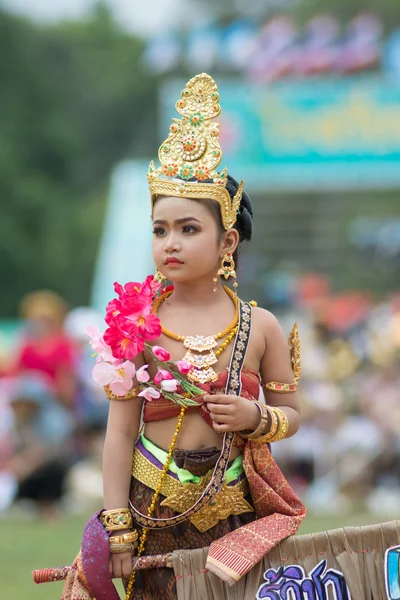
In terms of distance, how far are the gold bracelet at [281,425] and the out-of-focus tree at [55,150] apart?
96.1 ft

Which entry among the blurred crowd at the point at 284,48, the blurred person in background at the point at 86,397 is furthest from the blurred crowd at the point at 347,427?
the blurred crowd at the point at 284,48

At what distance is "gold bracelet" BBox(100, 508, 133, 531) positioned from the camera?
359cm

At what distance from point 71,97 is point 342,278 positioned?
20458 mm

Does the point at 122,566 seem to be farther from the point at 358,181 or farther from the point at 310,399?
the point at 358,181

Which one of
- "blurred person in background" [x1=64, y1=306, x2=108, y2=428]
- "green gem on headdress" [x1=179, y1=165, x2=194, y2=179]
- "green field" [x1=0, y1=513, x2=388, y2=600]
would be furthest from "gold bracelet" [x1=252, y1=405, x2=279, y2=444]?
"blurred person in background" [x1=64, y1=306, x2=108, y2=428]

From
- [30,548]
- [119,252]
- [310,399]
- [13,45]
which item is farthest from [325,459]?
[13,45]

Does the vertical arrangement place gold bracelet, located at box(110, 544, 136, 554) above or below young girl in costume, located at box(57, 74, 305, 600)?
below

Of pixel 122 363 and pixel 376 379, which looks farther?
pixel 376 379

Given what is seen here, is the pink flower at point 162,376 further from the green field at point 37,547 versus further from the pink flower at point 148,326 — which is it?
the green field at point 37,547

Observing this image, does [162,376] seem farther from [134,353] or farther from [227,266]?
[227,266]

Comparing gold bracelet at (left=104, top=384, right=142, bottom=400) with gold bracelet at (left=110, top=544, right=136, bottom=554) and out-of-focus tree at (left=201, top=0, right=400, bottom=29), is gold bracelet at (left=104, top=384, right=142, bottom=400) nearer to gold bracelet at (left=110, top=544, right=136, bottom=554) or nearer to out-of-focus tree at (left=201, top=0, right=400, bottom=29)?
gold bracelet at (left=110, top=544, right=136, bottom=554)

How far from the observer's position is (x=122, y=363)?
359 cm

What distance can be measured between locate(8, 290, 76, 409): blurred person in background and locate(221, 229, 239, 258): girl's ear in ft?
21.8

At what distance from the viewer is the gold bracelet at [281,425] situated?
3.66m
